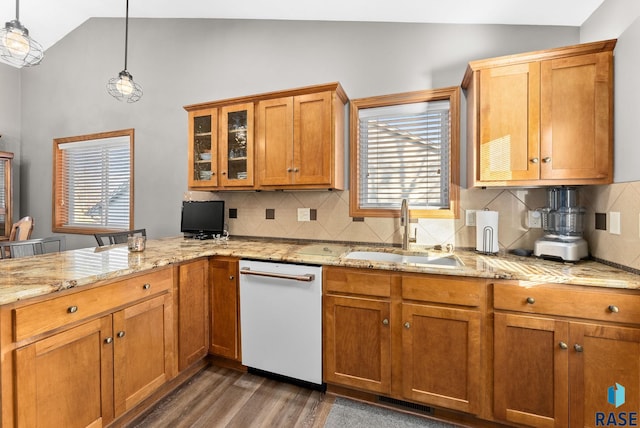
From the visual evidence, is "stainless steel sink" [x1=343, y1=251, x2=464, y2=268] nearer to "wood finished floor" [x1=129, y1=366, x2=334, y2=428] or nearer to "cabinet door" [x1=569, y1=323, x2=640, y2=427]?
"cabinet door" [x1=569, y1=323, x2=640, y2=427]

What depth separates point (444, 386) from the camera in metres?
1.59

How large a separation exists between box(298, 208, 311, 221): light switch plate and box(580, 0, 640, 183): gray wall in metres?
2.03

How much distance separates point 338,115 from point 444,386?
1959mm

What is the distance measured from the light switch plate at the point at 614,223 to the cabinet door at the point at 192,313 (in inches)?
102

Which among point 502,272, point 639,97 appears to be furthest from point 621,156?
point 502,272

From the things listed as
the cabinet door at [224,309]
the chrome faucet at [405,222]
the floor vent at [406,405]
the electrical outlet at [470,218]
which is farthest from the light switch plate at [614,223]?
the cabinet door at [224,309]

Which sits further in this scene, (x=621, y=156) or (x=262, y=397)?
(x=262, y=397)

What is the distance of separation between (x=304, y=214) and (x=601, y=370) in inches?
81.6

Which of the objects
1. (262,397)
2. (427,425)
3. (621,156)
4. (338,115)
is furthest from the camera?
(338,115)

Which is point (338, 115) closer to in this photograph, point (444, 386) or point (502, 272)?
point (502, 272)

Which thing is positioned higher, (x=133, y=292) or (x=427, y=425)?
(x=133, y=292)

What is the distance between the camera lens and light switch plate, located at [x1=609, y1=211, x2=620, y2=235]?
5.15 feet

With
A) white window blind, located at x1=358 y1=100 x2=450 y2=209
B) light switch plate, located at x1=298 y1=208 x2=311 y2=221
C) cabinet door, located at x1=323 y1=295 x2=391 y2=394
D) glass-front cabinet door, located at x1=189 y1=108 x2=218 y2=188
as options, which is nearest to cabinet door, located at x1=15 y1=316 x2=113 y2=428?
cabinet door, located at x1=323 y1=295 x2=391 y2=394

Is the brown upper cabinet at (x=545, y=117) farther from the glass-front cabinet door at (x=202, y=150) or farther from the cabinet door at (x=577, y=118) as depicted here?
the glass-front cabinet door at (x=202, y=150)
